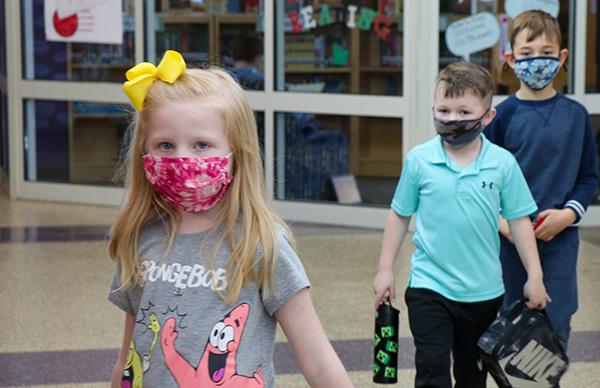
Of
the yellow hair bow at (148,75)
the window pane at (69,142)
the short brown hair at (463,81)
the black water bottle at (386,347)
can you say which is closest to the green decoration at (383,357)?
the black water bottle at (386,347)

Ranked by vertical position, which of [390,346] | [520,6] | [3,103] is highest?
[520,6]

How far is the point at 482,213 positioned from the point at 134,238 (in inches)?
74.5

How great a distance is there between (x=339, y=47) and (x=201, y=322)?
760 cm

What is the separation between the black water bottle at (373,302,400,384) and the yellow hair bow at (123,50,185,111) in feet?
6.32

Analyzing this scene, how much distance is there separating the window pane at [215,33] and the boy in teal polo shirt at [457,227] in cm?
598

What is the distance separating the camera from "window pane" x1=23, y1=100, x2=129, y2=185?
1166 cm

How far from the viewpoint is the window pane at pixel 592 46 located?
32.8 feet


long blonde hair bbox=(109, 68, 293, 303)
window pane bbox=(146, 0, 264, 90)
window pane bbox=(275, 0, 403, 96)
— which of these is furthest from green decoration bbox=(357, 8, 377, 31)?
long blonde hair bbox=(109, 68, 293, 303)

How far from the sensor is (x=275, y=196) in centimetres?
1084

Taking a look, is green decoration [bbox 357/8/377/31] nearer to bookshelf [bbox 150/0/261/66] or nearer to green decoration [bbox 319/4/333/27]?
green decoration [bbox 319/4/333/27]

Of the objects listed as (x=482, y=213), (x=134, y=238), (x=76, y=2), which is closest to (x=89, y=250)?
(x=76, y=2)

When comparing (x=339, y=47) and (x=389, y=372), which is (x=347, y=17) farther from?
(x=389, y=372)

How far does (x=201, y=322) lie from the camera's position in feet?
9.26

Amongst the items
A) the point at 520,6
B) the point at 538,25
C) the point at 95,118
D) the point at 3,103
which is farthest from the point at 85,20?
the point at 538,25
